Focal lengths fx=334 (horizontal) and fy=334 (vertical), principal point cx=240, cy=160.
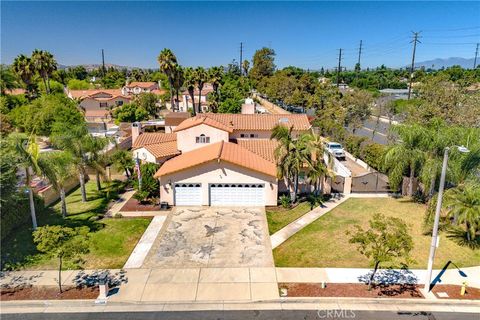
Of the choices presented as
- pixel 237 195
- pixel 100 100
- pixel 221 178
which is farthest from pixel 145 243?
pixel 100 100

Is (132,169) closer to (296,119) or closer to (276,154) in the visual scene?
(276,154)

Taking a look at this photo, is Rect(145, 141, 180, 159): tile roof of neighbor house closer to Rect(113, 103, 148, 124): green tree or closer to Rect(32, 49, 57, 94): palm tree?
Rect(113, 103, 148, 124): green tree

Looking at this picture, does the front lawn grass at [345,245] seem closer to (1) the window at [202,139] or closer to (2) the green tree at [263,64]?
(1) the window at [202,139]

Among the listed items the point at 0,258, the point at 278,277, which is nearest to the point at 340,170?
the point at 278,277

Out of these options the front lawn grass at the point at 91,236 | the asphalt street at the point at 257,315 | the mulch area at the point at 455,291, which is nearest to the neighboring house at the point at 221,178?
the front lawn grass at the point at 91,236

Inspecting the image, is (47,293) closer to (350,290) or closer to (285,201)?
(350,290)

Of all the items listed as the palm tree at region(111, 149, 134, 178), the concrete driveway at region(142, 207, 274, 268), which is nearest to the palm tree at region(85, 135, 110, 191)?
the palm tree at region(111, 149, 134, 178)
